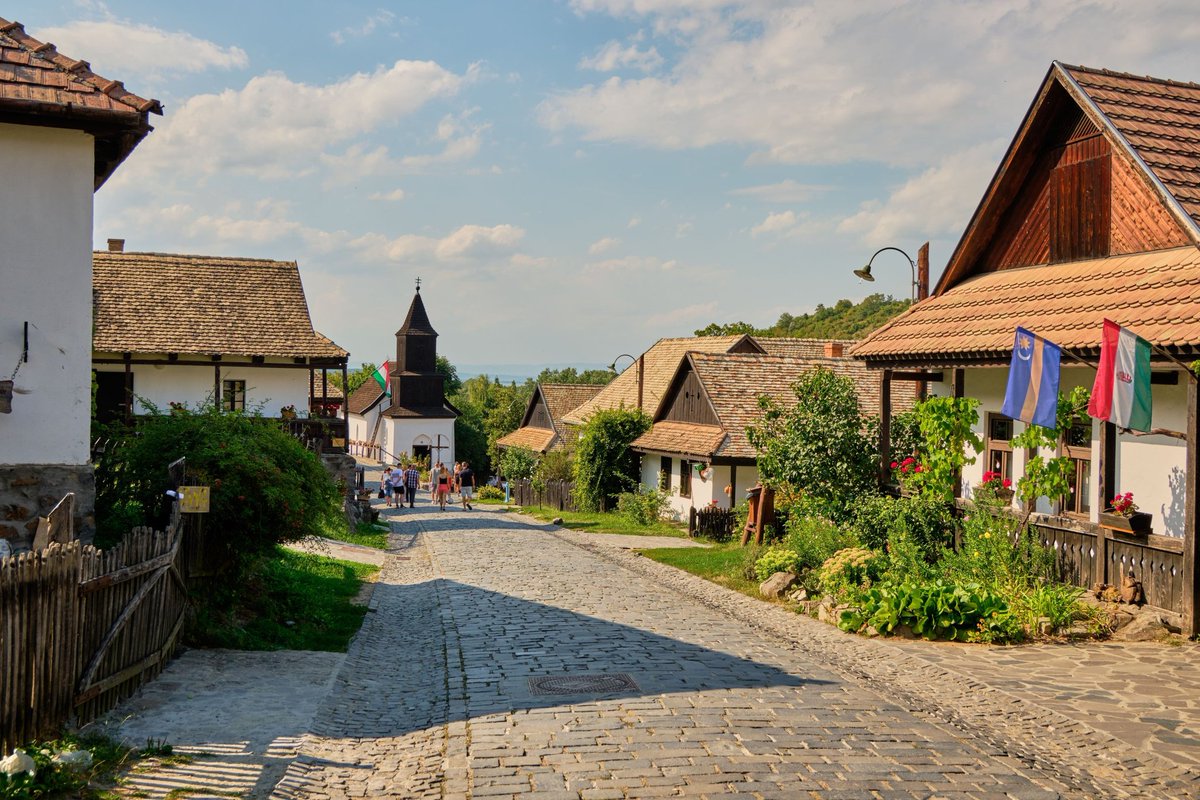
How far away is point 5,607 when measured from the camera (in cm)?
665

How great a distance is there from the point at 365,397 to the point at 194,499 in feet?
257

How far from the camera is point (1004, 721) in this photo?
28.3 ft

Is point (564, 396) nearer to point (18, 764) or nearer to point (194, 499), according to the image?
point (194, 499)

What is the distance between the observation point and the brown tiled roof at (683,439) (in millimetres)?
29578

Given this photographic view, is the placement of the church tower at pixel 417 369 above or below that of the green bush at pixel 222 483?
above

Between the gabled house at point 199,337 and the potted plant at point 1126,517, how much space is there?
72.8 ft

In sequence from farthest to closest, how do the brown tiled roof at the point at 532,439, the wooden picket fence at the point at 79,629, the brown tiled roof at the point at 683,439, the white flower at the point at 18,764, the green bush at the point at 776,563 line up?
the brown tiled roof at the point at 532,439
the brown tiled roof at the point at 683,439
the green bush at the point at 776,563
the wooden picket fence at the point at 79,629
the white flower at the point at 18,764

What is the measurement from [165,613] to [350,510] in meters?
17.1

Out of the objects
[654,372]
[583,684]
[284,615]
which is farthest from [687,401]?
[583,684]

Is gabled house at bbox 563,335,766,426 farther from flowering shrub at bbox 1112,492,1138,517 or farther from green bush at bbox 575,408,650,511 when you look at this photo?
flowering shrub at bbox 1112,492,1138,517

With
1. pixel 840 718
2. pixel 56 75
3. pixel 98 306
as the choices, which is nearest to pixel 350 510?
pixel 98 306

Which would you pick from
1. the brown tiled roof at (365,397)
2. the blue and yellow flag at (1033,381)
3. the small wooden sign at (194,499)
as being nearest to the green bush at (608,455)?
the blue and yellow flag at (1033,381)

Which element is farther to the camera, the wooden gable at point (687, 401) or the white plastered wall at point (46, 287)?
the wooden gable at point (687, 401)

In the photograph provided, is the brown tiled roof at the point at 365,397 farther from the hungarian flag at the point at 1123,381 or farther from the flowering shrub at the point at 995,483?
the hungarian flag at the point at 1123,381
